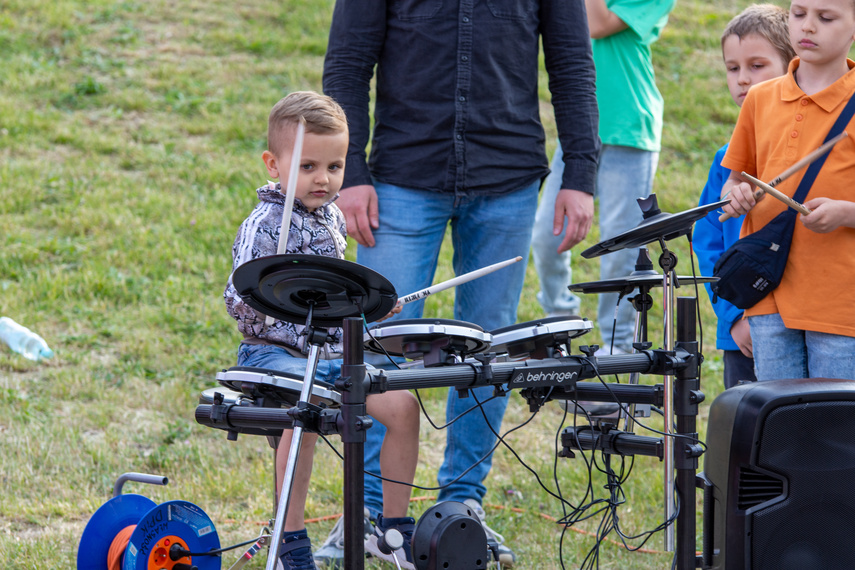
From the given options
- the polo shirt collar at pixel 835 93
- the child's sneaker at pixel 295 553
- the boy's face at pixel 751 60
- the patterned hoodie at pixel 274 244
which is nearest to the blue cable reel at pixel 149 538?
the child's sneaker at pixel 295 553

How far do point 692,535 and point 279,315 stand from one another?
1.25 meters

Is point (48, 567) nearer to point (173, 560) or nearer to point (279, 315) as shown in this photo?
point (173, 560)

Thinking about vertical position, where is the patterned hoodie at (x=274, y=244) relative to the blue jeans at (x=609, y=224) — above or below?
below

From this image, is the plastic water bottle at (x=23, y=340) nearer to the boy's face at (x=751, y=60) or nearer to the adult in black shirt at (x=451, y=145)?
the adult in black shirt at (x=451, y=145)

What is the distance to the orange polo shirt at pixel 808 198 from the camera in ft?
8.93

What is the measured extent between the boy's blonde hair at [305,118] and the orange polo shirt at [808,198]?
4.42ft

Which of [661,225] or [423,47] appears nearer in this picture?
[661,225]

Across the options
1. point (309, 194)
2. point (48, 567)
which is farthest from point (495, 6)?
point (48, 567)

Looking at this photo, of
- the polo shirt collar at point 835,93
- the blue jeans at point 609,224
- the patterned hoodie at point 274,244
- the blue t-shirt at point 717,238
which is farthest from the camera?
the blue jeans at point 609,224

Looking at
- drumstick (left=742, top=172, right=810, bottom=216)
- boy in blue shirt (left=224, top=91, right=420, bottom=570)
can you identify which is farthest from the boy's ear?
drumstick (left=742, top=172, right=810, bottom=216)

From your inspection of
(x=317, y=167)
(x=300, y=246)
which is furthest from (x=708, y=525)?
(x=317, y=167)

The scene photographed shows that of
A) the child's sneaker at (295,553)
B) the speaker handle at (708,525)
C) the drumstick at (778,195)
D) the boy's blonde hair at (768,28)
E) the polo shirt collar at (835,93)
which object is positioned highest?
the boy's blonde hair at (768,28)

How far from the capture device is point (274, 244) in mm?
2646

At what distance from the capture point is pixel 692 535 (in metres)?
2.45
